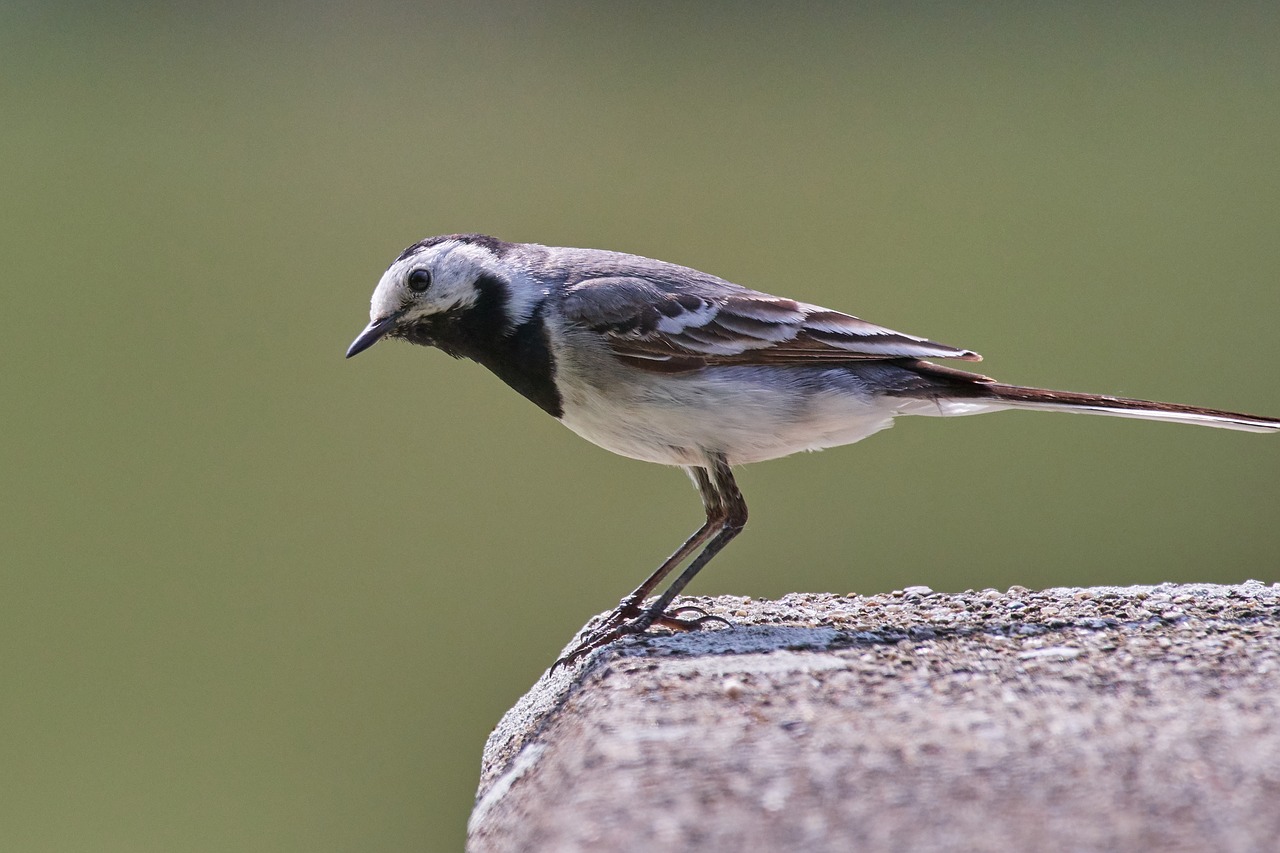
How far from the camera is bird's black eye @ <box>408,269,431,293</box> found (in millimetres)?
5102

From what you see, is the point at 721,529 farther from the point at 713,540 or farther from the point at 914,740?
the point at 914,740

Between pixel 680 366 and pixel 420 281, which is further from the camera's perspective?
pixel 420 281

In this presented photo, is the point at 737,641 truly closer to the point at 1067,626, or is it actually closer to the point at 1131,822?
the point at 1067,626

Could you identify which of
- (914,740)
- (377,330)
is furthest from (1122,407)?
(377,330)

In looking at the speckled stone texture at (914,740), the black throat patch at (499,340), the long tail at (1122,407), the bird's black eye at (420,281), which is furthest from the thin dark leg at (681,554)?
the bird's black eye at (420,281)

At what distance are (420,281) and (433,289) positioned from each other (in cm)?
6

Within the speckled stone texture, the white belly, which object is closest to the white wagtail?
the white belly

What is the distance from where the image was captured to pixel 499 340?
507 centimetres

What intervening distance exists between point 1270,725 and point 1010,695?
66 cm

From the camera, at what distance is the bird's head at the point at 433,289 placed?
5.09 meters

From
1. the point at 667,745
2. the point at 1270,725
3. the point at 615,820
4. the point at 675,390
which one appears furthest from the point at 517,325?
the point at 1270,725

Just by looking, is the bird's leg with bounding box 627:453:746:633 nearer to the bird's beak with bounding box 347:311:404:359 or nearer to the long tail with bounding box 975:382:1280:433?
the long tail with bounding box 975:382:1280:433

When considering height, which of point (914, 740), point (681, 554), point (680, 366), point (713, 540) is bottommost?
point (681, 554)

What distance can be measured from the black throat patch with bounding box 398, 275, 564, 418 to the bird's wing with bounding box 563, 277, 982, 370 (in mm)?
188
